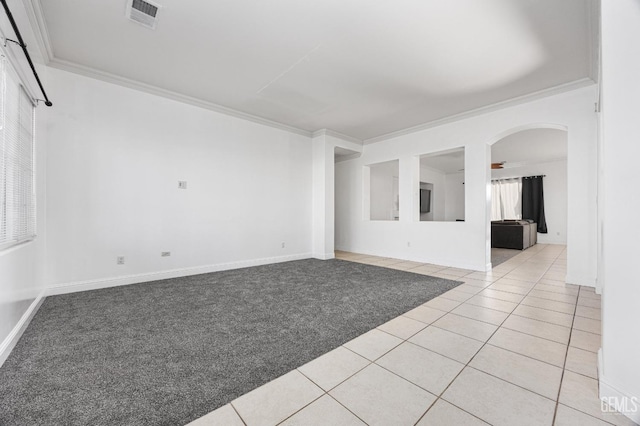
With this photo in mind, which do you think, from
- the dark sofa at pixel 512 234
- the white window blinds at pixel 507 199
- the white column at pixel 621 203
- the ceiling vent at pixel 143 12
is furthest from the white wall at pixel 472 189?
the white window blinds at pixel 507 199

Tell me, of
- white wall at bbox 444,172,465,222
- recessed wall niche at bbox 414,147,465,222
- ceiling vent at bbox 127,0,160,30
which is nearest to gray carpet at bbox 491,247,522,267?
recessed wall niche at bbox 414,147,465,222

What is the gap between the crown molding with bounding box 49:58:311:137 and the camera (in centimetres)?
312

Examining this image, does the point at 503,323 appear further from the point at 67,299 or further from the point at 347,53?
the point at 67,299

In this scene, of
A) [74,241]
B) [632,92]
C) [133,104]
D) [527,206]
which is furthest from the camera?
[527,206]

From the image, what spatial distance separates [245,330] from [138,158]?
2.97m

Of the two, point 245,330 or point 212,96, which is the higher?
point 212,96

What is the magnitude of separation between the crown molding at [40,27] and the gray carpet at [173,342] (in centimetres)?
269

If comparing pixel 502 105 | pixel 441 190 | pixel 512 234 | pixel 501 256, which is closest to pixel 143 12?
pixel 502 105

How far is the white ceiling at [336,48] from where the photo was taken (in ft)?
7.51

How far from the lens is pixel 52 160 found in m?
3.03

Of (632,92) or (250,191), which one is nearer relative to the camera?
(632,92)

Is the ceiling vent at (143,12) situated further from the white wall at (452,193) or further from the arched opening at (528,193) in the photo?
the white wall at (452,193)

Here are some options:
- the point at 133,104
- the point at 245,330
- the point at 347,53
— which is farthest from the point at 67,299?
the point at 347,53

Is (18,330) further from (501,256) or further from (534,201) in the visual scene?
(534,201)
